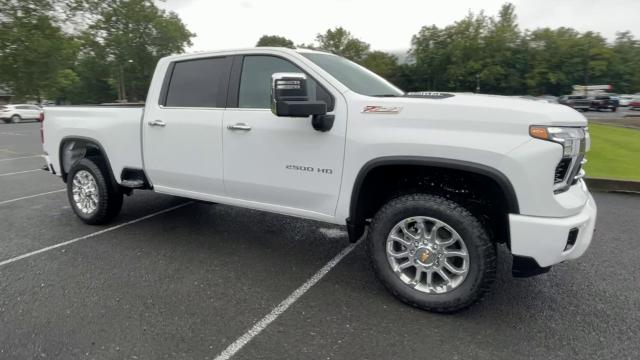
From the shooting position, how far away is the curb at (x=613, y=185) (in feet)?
21.6

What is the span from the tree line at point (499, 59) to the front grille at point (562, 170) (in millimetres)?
64098

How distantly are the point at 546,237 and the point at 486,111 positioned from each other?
0.89m

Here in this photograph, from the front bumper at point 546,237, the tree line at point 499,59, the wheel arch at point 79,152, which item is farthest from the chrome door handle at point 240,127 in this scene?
the tree line at point 499,59

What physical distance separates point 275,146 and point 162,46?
63.2 meters

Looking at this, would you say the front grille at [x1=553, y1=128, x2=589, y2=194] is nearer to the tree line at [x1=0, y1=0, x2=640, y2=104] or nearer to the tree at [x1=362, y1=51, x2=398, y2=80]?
the tree line at [x1=0, y1=0, x2=640, y2=104]

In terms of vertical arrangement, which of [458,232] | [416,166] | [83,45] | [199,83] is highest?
[83,45]

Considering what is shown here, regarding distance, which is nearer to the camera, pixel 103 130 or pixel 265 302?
pixel 265 302

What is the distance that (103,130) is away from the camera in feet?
15.6

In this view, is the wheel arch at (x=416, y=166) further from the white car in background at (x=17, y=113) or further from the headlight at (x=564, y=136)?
the white car in background at (x=17, y=113)

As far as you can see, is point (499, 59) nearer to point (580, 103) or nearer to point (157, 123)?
point (580, 103)

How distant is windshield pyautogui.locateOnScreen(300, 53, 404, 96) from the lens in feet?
11.6

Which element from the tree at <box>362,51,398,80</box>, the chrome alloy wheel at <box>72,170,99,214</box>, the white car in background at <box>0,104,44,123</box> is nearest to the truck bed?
the chrome alloy wheel at <box>72,170,99,214</box>

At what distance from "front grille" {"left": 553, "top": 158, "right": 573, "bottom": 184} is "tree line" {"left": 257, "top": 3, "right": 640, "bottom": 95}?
2524 inches

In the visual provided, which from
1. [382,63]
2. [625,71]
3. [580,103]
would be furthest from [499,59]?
[580,103]
